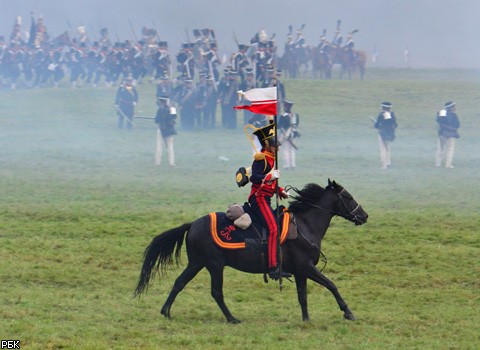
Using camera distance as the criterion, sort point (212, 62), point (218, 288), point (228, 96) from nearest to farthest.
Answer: point (218, 288), point (228, 96), point (212, 62)

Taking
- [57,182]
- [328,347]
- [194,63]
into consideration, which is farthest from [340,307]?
[194,63]

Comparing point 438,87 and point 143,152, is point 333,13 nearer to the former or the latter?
point 438,87

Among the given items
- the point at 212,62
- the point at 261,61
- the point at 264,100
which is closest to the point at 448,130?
the point at 261,61

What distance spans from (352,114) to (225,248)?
32572 mm

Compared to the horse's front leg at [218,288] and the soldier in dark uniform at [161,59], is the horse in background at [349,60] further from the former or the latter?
the horse's front leg at [218,288]

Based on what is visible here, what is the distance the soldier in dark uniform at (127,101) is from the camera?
41.5m

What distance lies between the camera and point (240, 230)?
12992 millimetres

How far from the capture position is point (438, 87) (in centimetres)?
5122

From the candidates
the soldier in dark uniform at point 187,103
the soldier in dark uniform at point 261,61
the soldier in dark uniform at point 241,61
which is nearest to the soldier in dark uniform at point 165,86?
the soldier in dark uniform at point 187,103

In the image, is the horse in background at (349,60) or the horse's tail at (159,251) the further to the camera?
the horse in background at (349,60)

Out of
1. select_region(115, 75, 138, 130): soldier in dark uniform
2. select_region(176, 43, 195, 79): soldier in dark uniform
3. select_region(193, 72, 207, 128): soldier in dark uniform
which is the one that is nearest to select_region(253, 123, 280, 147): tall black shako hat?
select_region(115, 75, 138, 130): soldier in dark uniform

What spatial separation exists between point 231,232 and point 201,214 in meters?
9.09

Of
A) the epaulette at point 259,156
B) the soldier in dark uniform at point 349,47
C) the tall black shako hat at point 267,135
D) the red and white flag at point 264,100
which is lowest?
the soldier in dark uniform at point 349,47

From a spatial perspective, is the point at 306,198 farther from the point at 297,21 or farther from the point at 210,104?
the point at 297,21
